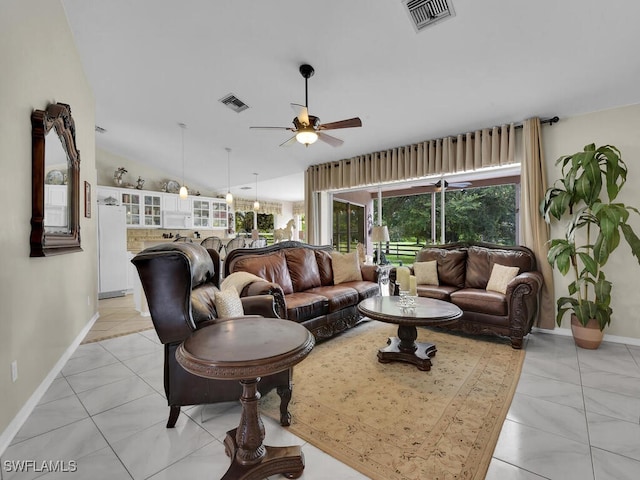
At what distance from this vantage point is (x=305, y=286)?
3.55m

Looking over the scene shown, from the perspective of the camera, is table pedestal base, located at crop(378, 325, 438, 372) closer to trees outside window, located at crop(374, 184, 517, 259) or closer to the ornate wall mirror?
trees outside window, located at crop(374, 184, 517, 259)

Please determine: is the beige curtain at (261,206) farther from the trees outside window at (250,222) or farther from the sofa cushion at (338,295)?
the sofa cushion at (338,295)

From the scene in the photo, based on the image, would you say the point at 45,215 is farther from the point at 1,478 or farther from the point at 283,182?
the point at 283,182

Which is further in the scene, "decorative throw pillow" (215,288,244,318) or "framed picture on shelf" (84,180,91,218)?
"framed picture on shelf" (84,180,91,218)

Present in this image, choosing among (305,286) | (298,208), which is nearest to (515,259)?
(305,286)

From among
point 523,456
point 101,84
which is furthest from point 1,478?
point 101,84

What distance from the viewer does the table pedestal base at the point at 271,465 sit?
1.29m

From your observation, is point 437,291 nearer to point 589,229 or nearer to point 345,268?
point 345,268

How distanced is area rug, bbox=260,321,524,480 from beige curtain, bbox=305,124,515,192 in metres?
2.39

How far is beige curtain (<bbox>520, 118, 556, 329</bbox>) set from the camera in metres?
3.47

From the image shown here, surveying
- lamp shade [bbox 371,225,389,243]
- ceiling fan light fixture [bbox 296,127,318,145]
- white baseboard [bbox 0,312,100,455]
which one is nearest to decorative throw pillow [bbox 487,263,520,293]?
lamp shade [bbox 371,225,389,243]

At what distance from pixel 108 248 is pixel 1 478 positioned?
16.1ft

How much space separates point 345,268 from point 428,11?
109 inches

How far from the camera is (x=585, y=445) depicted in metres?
1.57
